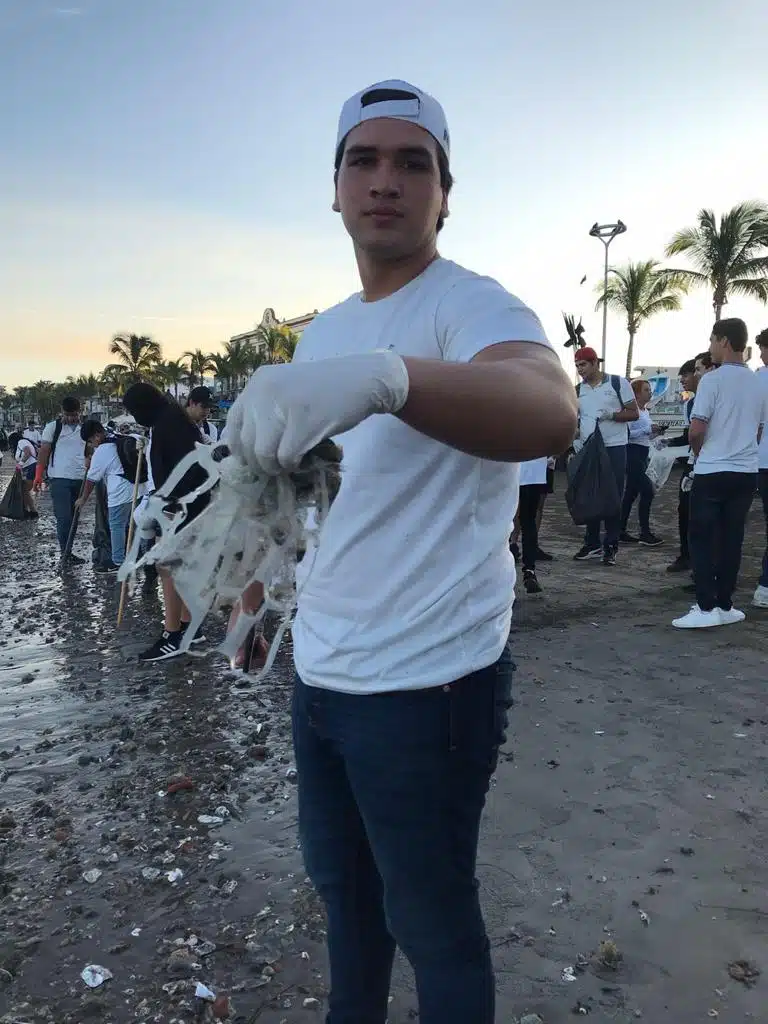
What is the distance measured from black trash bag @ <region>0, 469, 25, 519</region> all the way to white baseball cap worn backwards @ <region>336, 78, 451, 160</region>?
12133 millimetres

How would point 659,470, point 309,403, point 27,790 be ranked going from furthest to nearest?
point 659,470 < point 27,790 < point 309,403

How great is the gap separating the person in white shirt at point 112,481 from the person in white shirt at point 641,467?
6.07 m

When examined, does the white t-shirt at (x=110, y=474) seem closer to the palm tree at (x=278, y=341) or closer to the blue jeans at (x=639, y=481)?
the blue jeans at (x=639, y=481)

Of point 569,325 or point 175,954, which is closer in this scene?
point 175,954

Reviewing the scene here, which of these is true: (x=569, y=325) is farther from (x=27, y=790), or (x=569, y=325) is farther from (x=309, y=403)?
(x=309, y=403)

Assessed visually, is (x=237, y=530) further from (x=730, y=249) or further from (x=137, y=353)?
(x=137, y=353)

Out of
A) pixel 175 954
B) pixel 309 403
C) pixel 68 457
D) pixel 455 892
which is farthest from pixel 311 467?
pixel 68 457

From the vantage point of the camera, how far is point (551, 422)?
1.14 meters

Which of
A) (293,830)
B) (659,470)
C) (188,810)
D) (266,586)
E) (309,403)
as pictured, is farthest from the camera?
(659,470)

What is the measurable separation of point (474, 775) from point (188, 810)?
230 centimetres

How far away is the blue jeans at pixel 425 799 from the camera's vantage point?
4.56 feet

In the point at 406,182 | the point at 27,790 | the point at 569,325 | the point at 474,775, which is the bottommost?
the point at 27,790

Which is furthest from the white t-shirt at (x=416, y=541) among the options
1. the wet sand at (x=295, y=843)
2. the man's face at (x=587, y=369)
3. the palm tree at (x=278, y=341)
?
the palm tree at (x=278, y=341)

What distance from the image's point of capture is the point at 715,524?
5.74m
